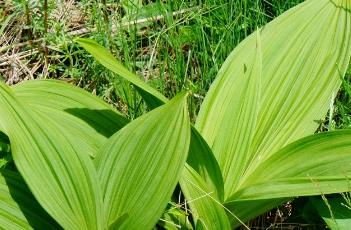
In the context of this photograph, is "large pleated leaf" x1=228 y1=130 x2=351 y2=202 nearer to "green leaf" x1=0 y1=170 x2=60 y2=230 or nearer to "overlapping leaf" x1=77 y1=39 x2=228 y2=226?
"overlapping leaf" x1=77 y1=39 x2=228 y2=226

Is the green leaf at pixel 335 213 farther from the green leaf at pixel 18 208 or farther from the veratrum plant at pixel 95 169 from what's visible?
the green leaf at pixel 18 208

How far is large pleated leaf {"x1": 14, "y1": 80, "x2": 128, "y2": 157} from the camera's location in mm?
1801

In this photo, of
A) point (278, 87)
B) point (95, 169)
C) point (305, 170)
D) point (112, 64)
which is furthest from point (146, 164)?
point (278, 87)

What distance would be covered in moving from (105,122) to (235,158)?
15.0 inches

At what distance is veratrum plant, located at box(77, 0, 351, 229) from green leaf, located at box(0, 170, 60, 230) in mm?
369

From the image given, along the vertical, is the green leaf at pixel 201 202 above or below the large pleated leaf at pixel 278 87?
below

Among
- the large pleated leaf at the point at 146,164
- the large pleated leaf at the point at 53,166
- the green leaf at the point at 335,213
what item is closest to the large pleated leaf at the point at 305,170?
the green leaf at the point at 335,213

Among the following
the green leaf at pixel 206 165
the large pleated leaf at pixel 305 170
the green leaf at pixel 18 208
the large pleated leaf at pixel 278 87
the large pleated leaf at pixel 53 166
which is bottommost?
the green leaf at pixel 18 208

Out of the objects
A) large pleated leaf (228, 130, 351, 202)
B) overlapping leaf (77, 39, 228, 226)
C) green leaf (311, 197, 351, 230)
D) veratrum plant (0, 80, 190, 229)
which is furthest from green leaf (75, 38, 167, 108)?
green leaf (311, 197, 351, 230)

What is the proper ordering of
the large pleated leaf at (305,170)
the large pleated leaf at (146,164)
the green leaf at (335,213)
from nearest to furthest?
the large pleated leaf at (146,164) → the large pleated leaf at (305,170) → the green leaf at (335,213)

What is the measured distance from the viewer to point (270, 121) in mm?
1889

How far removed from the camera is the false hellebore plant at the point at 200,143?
1549 mm

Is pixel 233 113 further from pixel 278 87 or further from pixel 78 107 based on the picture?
pixel 78 107

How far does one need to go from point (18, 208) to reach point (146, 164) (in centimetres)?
34
